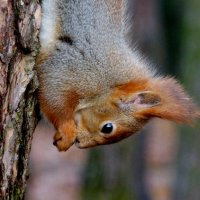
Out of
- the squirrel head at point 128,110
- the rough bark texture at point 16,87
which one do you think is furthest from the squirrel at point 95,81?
the rough bark texture at point 16,87

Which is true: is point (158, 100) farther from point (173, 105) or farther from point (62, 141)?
point (62, 141)

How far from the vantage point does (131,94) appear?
4.58 m

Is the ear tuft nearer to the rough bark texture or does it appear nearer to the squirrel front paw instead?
the squirrel front paw

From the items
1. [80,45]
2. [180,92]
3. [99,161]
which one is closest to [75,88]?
[80,45]

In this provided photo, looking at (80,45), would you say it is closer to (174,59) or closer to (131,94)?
(131,94)

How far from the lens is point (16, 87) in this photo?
384 cm

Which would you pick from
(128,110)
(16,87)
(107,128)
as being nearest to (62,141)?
(107,128)

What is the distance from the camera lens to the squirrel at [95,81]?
4176 millimetres

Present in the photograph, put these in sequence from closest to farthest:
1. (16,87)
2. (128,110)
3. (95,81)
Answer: (16,87)
(95,81)
(128,110)

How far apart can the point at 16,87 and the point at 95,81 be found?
638mm

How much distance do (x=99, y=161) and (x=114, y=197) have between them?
0.34m

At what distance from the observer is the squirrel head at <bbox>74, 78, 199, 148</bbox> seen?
4.46m

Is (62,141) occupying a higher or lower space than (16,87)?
lower

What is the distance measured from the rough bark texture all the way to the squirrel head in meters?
0.55
